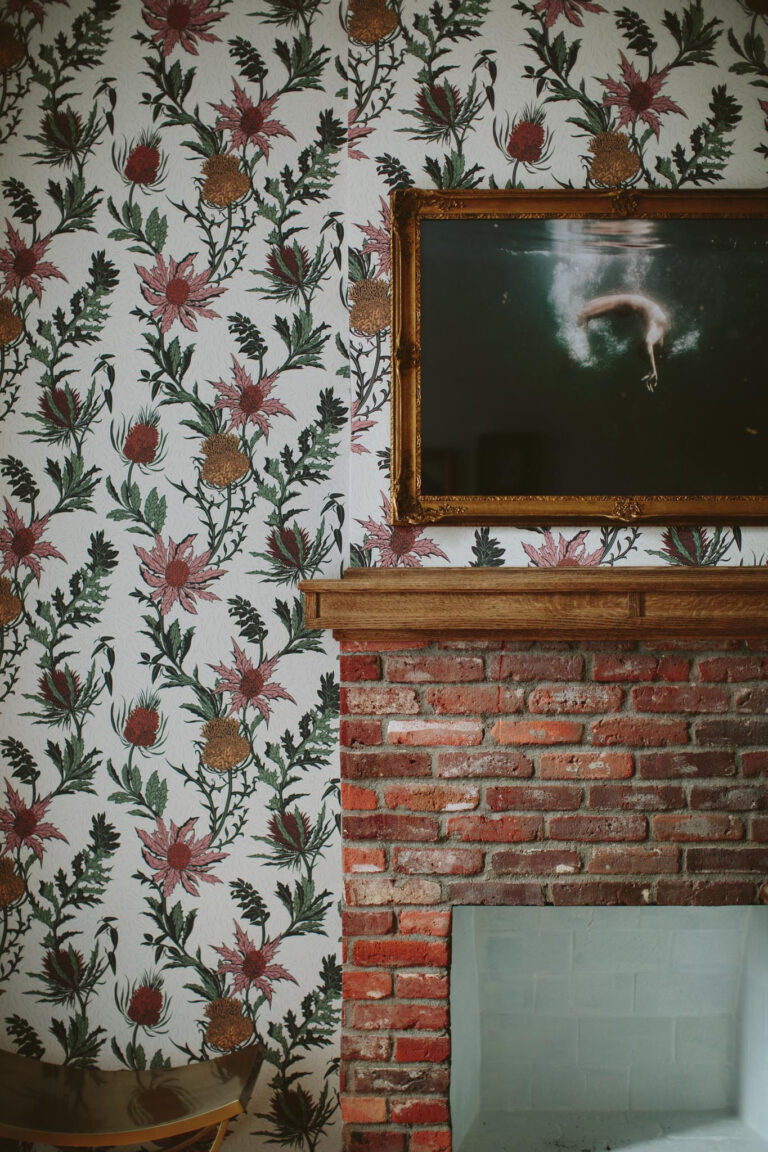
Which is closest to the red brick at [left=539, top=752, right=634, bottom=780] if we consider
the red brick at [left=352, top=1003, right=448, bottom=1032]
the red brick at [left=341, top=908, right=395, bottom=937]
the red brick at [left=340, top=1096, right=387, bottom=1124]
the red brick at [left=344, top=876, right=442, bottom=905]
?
the red brick at [left=344, top=876, right=442, bottom=905]

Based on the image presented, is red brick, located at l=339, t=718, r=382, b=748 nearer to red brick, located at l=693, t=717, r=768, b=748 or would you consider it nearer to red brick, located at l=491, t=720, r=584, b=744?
red brick, located at l=491, t=720, r=584, b=744

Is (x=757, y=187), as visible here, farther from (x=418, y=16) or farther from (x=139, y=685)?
(x=139, y=685)

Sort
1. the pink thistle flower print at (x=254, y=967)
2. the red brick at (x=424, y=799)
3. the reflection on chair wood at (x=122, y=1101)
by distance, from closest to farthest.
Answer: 1. the reflection on chair wood at (x=122, y=1101)
2. the red brick at (x=424, y=799)
3. the pink thistle flower print at (x=254, y=967)

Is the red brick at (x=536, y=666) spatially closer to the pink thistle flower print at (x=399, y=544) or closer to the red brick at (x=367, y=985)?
the pink thistle flower print at (x=399, y=544)

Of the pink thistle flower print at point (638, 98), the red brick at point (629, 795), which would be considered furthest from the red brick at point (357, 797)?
the pink thistle flower print at point (638, 98)

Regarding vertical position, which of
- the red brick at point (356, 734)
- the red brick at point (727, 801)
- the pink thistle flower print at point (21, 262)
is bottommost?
the red brick at point (727, 801)

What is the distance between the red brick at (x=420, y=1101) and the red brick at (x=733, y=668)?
0.95 m

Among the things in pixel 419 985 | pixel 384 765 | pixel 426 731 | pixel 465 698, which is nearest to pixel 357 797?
pixel 384 765

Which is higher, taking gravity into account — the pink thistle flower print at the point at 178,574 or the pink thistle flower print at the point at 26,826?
the pink thistle flower print at the point at 178,574

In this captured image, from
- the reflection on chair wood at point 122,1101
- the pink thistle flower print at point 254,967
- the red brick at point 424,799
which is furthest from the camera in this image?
the pink thistle flower print at point 254,967

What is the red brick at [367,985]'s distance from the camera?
1.43 metres

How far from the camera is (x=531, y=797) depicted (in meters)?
1.43

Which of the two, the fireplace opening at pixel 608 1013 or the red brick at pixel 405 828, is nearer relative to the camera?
the red brick at pixel 405 828

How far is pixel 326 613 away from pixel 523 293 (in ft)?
2.61
